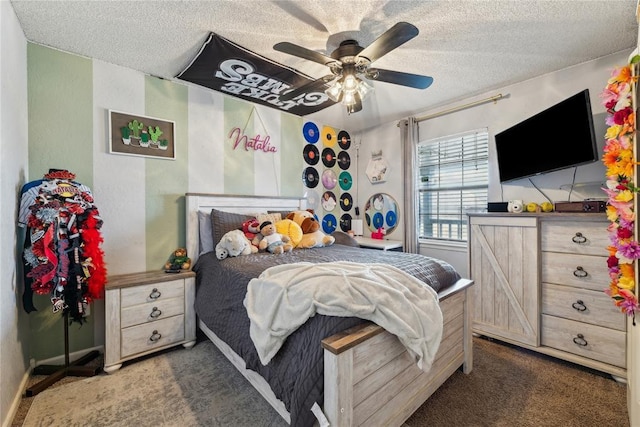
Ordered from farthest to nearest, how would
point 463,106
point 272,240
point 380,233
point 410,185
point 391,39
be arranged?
point 380,233, point 410,185, point 463,106, point 272,240, point 391,39

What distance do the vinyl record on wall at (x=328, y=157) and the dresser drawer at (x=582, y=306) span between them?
2768mm

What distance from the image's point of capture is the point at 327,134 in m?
3.95

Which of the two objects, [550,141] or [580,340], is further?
[550,141]

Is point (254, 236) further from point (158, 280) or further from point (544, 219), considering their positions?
point (544, 219)

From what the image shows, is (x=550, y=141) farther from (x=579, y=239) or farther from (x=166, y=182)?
(x=166, y=182)

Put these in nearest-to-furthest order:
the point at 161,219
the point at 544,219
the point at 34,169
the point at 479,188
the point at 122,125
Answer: the point at 34,169
the point at 544,219
the point at 122,125
the point at 161,219
the point at 479,188

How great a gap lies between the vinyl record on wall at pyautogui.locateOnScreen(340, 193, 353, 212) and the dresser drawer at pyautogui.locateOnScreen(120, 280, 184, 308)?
249 cm

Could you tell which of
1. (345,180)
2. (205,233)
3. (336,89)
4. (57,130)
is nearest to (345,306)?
(336,89)

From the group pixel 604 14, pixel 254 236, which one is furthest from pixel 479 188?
pixel 254 236

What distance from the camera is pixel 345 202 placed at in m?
4.16

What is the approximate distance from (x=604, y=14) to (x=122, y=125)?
3.67 meters

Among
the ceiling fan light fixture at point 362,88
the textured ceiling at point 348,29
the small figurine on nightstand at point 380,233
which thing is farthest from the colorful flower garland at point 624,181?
the small figurine on nightstand at point 380,233

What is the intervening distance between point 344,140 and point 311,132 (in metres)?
0.65

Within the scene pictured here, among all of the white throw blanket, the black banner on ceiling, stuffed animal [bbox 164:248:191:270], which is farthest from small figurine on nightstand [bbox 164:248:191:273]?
the black banner on ceiling
